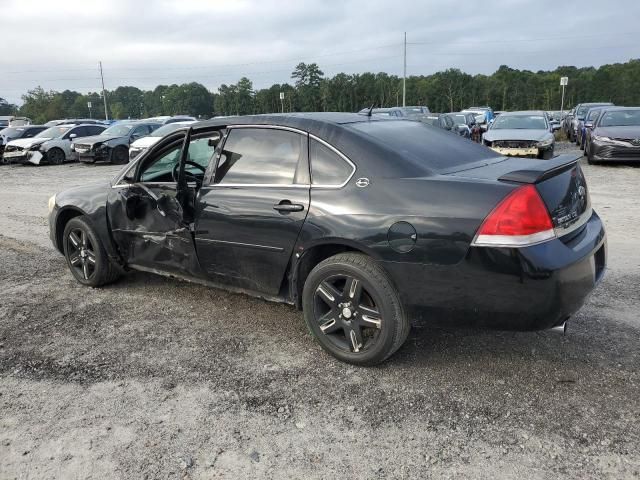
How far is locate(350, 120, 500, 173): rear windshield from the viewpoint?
351cm

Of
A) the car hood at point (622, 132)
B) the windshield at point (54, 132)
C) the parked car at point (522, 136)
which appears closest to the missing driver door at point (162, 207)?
the parked car at point (522, 136)

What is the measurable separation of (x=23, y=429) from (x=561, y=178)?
3386mm

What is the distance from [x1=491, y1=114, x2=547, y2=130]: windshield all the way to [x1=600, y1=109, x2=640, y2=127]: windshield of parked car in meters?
1.51

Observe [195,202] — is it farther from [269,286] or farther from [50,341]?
[50,341]

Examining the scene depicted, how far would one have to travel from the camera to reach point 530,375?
132 inches

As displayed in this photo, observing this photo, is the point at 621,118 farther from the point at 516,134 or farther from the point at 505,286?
the point at 505,286

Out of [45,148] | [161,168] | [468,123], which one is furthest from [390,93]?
[161,168]

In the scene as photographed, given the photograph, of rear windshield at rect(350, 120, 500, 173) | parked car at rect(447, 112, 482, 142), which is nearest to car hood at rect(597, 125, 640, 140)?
parked car at rect(447, 112, 482, 142)

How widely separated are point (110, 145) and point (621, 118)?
16.6m

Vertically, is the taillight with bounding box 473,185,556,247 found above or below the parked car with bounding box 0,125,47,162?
above

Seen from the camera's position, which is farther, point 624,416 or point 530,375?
point 530,375

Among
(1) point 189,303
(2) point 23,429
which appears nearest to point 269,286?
(1) point 189,303

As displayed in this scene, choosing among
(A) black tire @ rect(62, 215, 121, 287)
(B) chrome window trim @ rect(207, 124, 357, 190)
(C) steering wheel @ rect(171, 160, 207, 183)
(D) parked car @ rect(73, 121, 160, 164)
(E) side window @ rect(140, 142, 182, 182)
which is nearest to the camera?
(B) chrome window trim @ rect(207, 124, 357, 190)

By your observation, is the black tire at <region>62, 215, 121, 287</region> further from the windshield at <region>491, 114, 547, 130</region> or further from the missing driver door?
the windshield at <region>491, 114, 547, 130</region>
